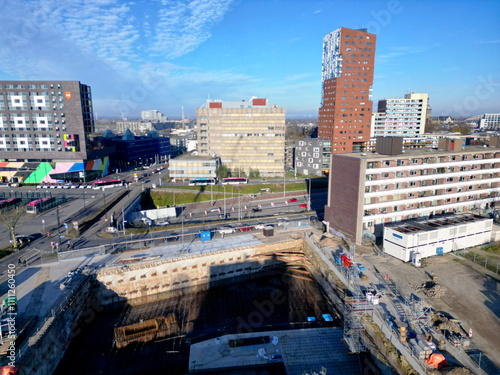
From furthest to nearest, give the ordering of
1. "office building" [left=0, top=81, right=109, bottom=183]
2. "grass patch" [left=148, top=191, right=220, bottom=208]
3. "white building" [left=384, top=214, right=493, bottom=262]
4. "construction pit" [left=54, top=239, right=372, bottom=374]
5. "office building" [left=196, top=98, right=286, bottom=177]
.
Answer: "office building" [left=196, top=98, right=286, bottom=177] → "office building" [left=0, top=81, right=109, bottom=183] → "grass patch" [left=148, top=191, right=220, bottom=208] → "white building" [left=384, top=214, right=493, bottom=262] → "construction pit" [left=54, top=239, right=372, bottom=374]

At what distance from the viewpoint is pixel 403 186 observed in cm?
4034

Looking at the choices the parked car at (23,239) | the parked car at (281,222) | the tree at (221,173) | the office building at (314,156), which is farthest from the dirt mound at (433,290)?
the office building at (314,156)

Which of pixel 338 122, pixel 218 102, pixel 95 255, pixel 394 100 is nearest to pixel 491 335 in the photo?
pixel 95 255

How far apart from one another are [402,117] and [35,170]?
119 m

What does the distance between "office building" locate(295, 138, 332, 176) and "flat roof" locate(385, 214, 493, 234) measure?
42974mm

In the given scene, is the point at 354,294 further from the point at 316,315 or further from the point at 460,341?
the point at 460,341

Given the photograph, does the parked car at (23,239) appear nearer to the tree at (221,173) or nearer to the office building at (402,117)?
the tree at (221,173)

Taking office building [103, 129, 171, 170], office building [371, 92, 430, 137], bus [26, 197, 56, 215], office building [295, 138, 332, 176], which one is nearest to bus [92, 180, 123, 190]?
bus [26, 197, 56, 215]

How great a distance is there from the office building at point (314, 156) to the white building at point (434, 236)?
43811 mm

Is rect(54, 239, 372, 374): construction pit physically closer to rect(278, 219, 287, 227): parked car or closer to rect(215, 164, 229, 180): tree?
rect(278, 219, 287, 227): parked car

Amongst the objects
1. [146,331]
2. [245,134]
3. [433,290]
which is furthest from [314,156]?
[146,331]

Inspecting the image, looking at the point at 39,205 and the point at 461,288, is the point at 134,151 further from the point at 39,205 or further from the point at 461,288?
the point at 461,288

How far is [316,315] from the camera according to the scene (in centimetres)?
2981

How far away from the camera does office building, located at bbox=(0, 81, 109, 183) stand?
69.8m
